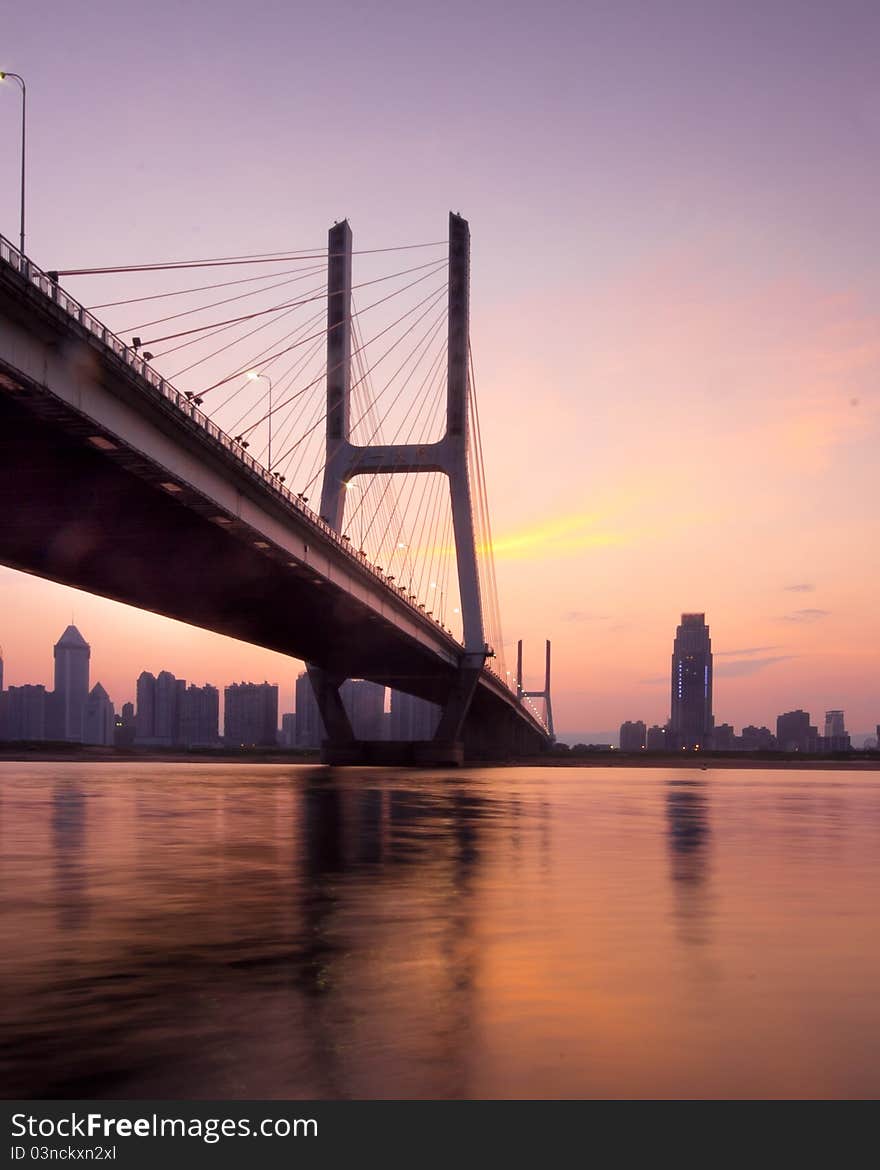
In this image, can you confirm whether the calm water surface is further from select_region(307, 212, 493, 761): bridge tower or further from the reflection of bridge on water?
select_region(307, 212, 493, 761): bridge tower

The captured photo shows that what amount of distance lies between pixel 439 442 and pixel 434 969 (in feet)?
289

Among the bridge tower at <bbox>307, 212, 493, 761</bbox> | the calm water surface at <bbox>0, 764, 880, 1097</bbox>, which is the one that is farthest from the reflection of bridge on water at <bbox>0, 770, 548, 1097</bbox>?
the bridge tower at <bbox>307, 212, 493, 761</bbox>

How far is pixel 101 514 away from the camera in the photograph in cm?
5638

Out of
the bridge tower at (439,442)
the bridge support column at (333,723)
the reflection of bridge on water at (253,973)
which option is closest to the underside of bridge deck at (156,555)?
the bridge support column at (333,723)

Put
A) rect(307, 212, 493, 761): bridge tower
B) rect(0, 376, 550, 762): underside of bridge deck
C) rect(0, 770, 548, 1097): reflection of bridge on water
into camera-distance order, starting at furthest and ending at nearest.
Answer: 1. rect(307, 212, 493, 761): bridge tower
2. rect(0, 376, 550, 762): underside of bridge deck
3. rect(0, 770, 548, 1097): reflection of bridge on water

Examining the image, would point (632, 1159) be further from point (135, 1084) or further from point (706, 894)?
point (706, 894)

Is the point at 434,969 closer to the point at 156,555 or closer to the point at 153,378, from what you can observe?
the point at 153,378

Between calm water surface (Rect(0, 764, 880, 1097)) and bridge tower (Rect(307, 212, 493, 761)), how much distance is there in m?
67.6

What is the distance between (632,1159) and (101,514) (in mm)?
52850

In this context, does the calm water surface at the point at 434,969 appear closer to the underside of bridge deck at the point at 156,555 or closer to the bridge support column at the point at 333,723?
the underside of bridge deck at the point at 156,555

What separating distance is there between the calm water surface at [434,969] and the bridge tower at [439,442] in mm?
67574

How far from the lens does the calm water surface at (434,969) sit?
7.61m

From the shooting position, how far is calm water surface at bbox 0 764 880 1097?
25.0ft

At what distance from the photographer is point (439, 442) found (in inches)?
3875
